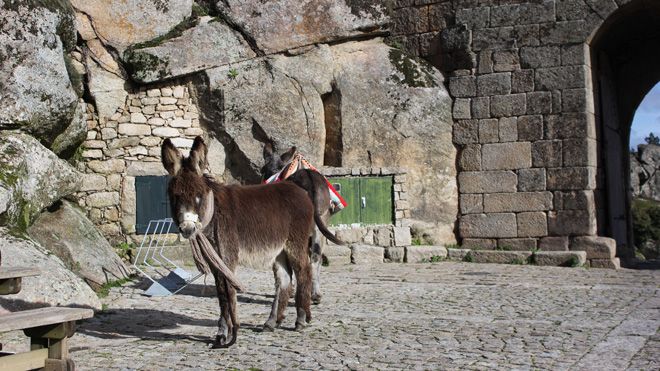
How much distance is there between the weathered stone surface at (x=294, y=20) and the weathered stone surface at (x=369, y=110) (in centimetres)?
25

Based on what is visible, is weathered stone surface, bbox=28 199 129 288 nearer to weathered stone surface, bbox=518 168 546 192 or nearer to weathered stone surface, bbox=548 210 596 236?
weathered stone surface, bbox=518 168 546 192

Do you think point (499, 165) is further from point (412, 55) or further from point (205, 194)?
point (205, 194)

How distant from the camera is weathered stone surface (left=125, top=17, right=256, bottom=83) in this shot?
44.8ft

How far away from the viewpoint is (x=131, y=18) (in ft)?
46.0

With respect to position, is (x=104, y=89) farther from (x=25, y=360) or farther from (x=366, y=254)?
(x=25, y=360)

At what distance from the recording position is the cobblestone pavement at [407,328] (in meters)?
5.70

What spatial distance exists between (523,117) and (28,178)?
29.4ft

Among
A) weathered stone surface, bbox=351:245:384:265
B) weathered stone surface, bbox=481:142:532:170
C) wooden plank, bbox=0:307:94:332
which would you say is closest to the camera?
wooden plank, bbox=0:307:94:332

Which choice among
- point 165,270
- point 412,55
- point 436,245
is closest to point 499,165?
point 436,245

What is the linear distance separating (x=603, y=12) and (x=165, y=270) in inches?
351

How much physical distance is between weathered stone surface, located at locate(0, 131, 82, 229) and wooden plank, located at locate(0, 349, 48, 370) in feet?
14.4

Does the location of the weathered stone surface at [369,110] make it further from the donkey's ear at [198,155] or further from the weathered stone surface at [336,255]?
the donkey's ear at [198,155]

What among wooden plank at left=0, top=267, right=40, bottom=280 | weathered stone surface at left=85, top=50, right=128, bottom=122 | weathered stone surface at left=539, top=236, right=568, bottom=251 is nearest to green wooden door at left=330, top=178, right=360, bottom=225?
weathered stone surface at left=539, top=236, right=568, bottom=251

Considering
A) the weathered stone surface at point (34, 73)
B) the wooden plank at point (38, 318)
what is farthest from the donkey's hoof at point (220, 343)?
the weathered stone surface at point (34, 73)
